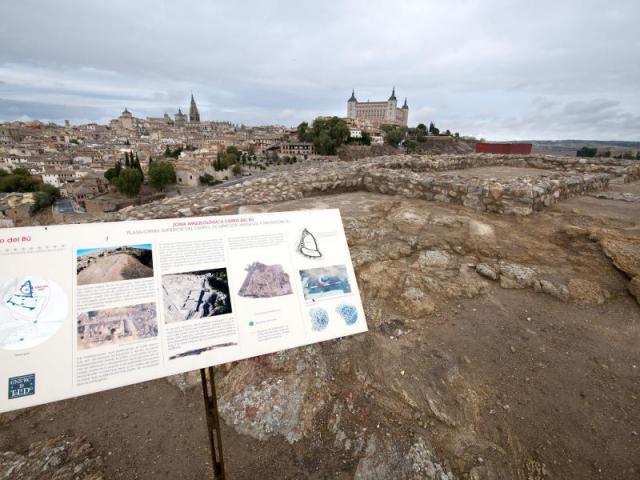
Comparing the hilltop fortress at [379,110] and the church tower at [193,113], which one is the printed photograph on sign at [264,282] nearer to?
the hilltop fortress at [379,110]

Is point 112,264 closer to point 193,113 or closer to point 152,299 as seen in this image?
point 152,299

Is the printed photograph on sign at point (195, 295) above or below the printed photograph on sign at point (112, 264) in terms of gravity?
below

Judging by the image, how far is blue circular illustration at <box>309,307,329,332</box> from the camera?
91.6 inches

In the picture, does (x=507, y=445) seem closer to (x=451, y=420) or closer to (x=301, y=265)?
(x=451, y=420)

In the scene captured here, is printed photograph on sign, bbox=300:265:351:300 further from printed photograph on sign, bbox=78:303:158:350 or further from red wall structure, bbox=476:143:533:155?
red wall structure, bbox=476:143:533:155

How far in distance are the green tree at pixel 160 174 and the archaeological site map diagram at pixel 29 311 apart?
51959mm

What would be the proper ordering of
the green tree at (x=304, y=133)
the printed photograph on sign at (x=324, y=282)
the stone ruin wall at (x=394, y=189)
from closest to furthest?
the printed photograph on sign at (x=324, y=282)
the stone ruin wall at (x=394, y=189)
the green tree at (x=304, y=133)

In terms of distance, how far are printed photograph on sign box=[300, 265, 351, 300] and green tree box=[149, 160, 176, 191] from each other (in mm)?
52069

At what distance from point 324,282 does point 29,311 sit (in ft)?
6.00

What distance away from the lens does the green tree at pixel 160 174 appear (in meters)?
47.3

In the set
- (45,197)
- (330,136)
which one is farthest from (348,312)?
(330,136)

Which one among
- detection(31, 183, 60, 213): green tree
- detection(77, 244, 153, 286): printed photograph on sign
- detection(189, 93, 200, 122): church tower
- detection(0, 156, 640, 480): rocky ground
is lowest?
detection(31, 183, 60, 213): green tree

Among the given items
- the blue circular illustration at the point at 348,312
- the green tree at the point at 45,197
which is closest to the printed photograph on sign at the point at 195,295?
the blue circular illustration at the point at 348,312

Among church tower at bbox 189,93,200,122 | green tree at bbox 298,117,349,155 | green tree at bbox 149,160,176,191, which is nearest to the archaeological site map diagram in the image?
green tree at bbox 149,160,176,191
